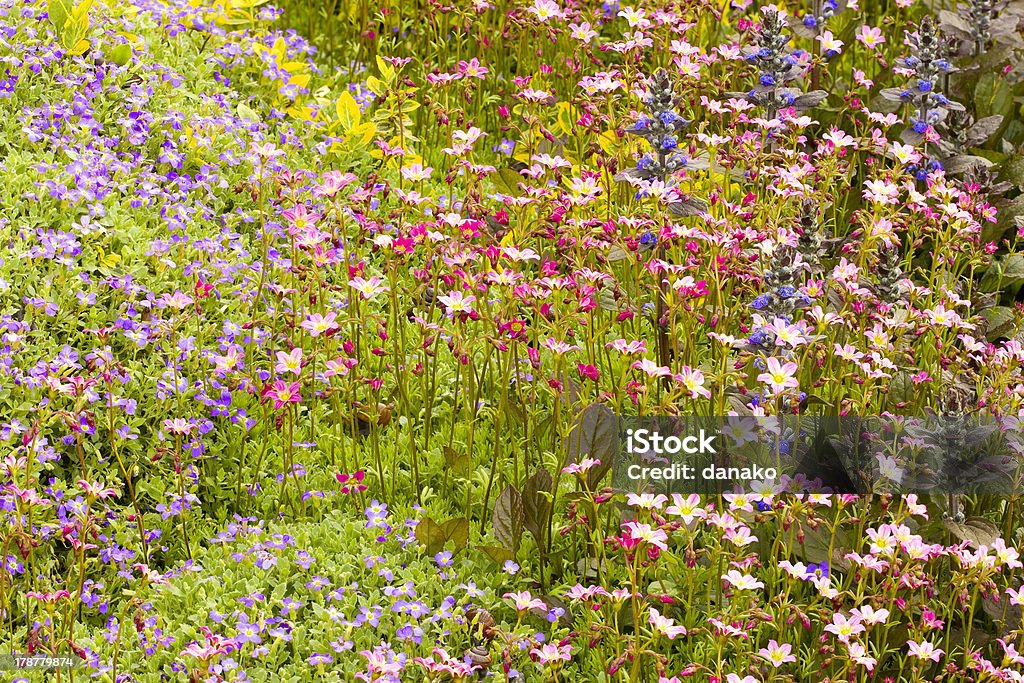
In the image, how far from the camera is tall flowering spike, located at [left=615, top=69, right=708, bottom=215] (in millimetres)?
3996

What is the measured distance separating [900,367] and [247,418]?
87.9 inches

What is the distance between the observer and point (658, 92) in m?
4.00

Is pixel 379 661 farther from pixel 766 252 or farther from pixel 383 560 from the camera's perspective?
pixel 766 252

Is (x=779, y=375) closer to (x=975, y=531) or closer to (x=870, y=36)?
(x=975, y=531)

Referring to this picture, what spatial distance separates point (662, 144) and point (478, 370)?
3.71 feet

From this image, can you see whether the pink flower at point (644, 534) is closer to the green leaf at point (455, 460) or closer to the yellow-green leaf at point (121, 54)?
the green leaf at point (455, 460)

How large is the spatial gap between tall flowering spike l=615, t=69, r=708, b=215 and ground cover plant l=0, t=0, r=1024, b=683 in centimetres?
1

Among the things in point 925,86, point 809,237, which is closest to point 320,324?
point 809,237

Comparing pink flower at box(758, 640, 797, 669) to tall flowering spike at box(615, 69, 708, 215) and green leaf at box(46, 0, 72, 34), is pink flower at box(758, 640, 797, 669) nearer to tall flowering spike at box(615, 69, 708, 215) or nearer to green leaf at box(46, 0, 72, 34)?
tall flowering spike at box(615, 69, 708, 215)

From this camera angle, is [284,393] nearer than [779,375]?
No

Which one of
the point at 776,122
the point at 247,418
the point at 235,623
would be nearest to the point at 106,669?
the point at 235,623

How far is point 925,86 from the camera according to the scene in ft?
15.3

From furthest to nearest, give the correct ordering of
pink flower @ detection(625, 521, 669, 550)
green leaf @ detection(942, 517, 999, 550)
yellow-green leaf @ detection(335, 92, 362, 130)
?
yellow-green leaf @ detection(335, 92, 362, 130) < green leaf @ detection(942, 517, 999, 550) < pink flower @ detection(625, 521, 669, 550)

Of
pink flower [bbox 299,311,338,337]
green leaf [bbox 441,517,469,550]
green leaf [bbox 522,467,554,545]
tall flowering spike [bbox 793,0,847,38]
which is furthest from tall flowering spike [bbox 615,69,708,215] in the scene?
tall flowering spike [bbox 793,0,847,38]
